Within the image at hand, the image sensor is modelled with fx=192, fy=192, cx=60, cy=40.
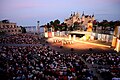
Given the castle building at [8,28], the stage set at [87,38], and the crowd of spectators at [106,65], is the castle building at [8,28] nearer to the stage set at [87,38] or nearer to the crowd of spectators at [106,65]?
the stage set at [87,38]

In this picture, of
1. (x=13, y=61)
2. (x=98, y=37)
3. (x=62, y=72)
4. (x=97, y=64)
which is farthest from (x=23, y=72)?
(x=98, y=37)

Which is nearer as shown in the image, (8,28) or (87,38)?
(87,38)

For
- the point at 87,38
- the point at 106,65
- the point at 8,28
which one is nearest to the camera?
the point at 106,65

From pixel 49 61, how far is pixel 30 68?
16.1 ft

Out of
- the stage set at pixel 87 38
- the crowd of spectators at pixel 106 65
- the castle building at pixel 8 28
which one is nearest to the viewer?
the crowd of spectators at pixel 106 65

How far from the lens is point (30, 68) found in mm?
23281

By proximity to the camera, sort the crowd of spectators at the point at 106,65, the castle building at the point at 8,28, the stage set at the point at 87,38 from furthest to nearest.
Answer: the castle building at the point at 8,28 → the stage set at the point at 87,38 → the crowd of spectators at the point at 106,65

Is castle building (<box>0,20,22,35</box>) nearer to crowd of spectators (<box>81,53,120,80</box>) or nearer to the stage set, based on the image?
the stage set

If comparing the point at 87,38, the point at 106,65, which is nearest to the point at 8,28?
the point at 87,38

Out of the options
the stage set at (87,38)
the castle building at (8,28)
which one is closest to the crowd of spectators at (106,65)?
the stage set at (87,38)

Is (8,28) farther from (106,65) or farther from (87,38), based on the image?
(106,65)

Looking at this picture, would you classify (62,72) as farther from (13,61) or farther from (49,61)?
(13,61)

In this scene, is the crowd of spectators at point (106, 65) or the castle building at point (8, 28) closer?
the crowd of spectators at point (106, 65)

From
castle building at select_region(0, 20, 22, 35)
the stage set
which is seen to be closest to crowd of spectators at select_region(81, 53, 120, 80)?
the stage set
